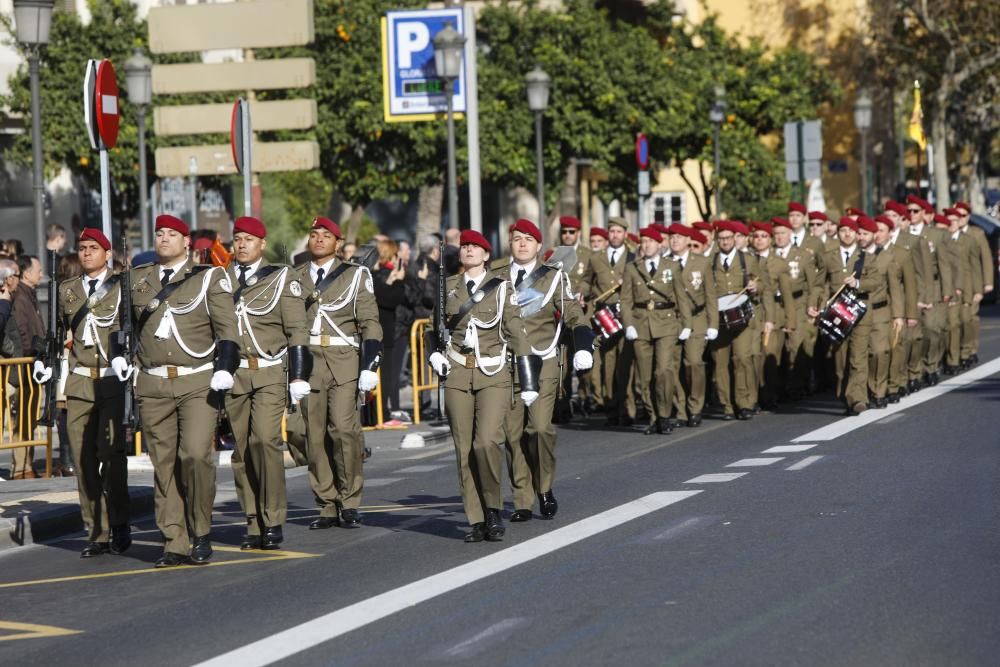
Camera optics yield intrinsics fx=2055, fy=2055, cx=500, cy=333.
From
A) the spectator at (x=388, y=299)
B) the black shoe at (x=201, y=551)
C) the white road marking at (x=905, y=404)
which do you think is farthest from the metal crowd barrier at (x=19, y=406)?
the white road marking at (x=905, y=404)

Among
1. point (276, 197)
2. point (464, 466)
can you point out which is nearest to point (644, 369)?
point (464, 466)

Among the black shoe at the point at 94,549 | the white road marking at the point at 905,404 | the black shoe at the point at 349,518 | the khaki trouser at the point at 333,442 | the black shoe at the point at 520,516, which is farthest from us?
the white road marking at the point at 905,404

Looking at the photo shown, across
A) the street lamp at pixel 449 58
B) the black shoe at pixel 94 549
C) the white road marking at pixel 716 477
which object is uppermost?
the street lamp at pixel 449 58

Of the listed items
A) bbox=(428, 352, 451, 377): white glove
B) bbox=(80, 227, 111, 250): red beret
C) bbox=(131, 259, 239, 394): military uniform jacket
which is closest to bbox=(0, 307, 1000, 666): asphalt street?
bbox=(428, 352, 451, 377): white glove

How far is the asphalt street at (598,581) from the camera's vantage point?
27.2 feet

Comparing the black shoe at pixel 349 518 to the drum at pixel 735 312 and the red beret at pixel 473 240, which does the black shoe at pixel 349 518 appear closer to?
the red beret at pixel 473 240

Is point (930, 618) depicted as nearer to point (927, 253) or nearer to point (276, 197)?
point (927, 253)

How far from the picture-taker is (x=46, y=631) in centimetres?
923

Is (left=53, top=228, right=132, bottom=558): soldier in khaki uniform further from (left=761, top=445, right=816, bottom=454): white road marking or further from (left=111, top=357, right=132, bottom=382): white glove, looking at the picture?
(left=761, top=445, right=816, bottom=454): white road marking

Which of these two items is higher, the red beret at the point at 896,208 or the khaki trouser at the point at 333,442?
the red beret at the point at 896,208

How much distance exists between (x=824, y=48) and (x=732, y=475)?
46.4 meters

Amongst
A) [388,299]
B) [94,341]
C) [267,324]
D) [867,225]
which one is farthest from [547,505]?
[867,225]

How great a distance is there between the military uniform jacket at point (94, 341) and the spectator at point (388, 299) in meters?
7.63

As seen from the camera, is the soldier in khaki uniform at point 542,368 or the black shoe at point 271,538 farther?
the soldier in khaki uniform at point 542,368
